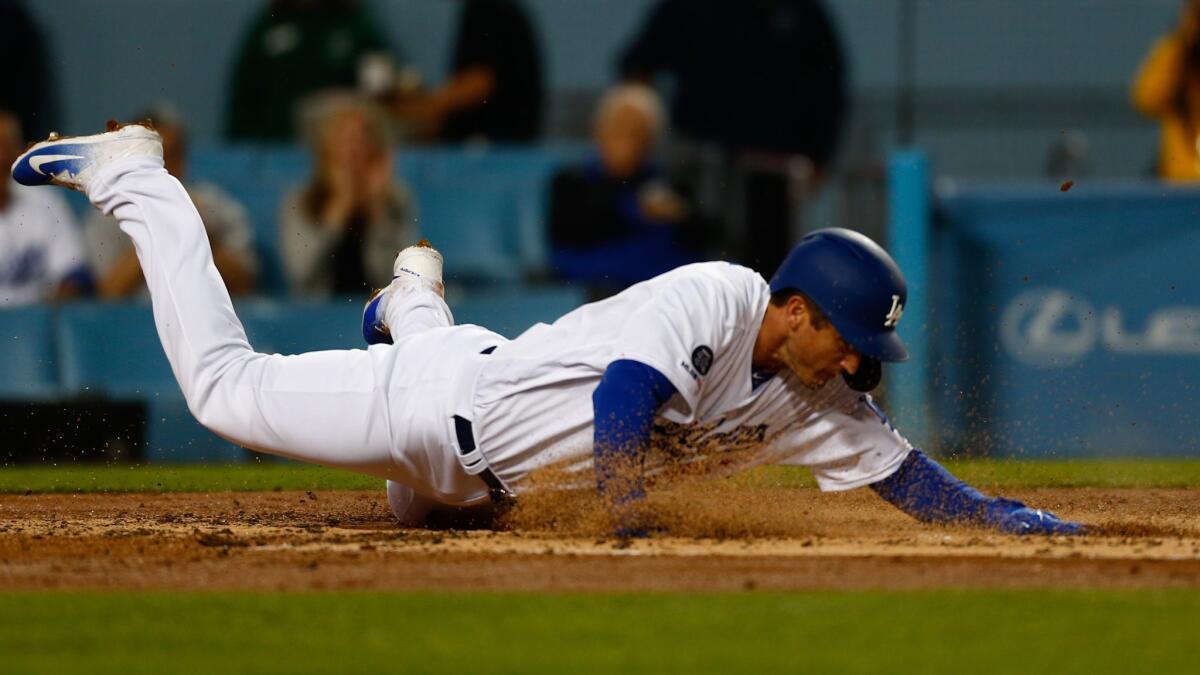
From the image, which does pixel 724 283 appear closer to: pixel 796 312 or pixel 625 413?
pixel 796 312

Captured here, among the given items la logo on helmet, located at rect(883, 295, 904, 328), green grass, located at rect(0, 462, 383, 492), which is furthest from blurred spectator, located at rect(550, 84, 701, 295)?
la logo on helmet, located at rect(883, 295, 904, 328)

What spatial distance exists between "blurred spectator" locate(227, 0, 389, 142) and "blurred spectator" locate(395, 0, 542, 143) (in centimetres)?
50

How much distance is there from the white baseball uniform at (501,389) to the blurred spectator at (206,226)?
13.6ft

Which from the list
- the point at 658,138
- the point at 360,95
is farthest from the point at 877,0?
the point at 360,95

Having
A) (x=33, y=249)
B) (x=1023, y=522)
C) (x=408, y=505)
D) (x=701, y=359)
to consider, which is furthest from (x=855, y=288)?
(x=33, y=249)

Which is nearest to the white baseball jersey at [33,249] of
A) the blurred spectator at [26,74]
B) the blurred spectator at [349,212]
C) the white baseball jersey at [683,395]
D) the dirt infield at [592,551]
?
the blurred spectator at [349,212]

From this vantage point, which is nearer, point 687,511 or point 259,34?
point 687,511

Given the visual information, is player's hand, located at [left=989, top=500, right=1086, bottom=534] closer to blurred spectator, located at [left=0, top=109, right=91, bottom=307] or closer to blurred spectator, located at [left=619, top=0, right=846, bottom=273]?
blurred spectator, located at [left=619, top=0, right=846, bottom=273]

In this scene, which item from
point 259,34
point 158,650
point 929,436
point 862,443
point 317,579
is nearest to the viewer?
point 158,650

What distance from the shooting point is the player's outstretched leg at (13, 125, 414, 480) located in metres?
5.86

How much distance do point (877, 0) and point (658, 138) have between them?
3.14 meters

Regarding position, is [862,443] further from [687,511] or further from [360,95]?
[360,95]

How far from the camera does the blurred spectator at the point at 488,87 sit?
11641 mm

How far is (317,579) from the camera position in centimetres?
505
